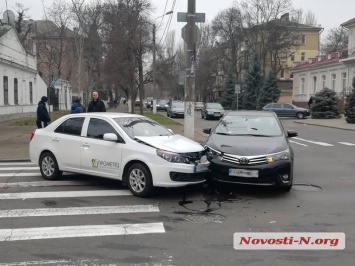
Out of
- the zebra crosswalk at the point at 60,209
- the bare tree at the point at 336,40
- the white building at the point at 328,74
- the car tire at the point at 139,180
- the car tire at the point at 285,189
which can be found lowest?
the zebra crosswalk at the point at 60,209

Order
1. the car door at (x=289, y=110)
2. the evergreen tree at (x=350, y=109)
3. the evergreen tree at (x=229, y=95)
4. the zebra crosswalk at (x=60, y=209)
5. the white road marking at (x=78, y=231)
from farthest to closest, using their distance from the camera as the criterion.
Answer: the evergreen tree at (x=229, y=95) < the car door at (x=289, y=110) < the evergreen tree at (x=350, y=109) < the zebra crosswalk at (x=60, y=209) < the white road marking at (x=78, y=231)

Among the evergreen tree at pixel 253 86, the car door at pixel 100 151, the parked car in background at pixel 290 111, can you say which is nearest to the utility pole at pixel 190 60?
the car door at pixel 100 151

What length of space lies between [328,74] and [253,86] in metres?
11.6

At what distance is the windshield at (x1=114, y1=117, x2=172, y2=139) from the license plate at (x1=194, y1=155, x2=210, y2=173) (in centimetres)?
121

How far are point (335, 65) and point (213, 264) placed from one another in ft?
149

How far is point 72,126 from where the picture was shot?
8820 millimetres

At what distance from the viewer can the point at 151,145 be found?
752 cm

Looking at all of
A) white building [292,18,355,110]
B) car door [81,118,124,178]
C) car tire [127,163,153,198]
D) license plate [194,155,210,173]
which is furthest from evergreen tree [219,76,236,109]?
car tire [127,163,153,198]

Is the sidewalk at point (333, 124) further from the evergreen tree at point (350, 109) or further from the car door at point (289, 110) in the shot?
the car door at point (289, 110)

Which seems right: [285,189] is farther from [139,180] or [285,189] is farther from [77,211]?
[77,211]

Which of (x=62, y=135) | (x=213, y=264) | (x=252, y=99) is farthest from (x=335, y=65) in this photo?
(x=213, y=264)

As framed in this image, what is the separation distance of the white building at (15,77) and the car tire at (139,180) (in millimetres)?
22316

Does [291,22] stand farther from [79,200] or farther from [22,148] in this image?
[79,200]

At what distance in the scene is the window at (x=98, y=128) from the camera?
820 cm
